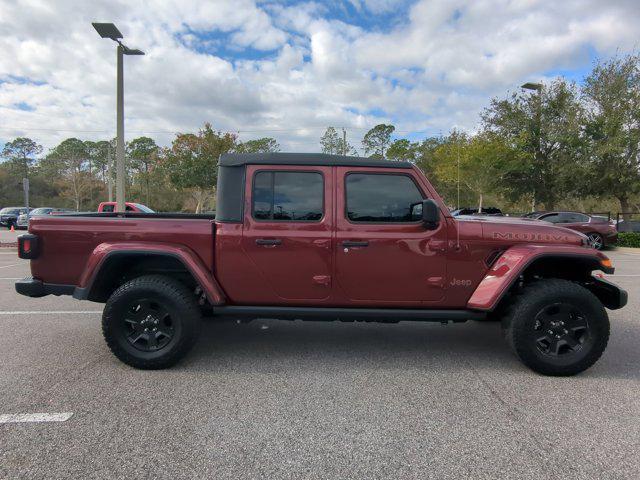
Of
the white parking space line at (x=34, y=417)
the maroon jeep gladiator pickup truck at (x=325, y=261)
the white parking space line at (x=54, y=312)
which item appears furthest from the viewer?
the white parking space line at (x=54, y=312)

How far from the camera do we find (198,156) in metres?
35.0

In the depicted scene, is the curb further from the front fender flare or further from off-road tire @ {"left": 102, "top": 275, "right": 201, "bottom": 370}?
off-road tire @ {"left": 102, "top": 275, "right": 201, "bottom": 370}

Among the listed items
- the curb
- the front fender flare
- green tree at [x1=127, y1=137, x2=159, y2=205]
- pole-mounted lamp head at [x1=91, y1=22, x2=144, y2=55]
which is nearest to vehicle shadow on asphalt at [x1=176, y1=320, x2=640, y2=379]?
the front fender flare

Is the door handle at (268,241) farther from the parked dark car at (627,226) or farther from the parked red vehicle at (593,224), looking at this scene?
the parked dark car at (627,226)

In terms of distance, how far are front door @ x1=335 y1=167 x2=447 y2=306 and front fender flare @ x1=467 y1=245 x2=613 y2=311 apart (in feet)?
1.15

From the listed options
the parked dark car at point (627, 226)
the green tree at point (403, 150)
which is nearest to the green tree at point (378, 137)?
the green tree at point (403, 150)

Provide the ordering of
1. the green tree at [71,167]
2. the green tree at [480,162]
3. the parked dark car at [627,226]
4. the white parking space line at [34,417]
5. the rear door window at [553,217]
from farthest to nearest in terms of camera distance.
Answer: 1. the green tree at [71,167]
2. the green tree at [480,162]
3. the parked dark car at [627,226]
4. the rear door window at [553,217]
5. the white parking space line at [34,417]

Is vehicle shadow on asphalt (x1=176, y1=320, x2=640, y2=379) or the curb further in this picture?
the curb

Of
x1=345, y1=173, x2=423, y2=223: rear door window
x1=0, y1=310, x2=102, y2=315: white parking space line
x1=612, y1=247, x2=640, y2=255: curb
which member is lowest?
x1=0, y1=310, x2=102, y2=315: white parking space line

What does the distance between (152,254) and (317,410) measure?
1953mm

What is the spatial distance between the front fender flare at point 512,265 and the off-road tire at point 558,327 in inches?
10.0

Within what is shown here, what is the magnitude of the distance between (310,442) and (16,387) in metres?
2.45

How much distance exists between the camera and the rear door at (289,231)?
378cm

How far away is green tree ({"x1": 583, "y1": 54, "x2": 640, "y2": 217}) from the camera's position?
19.3 m
